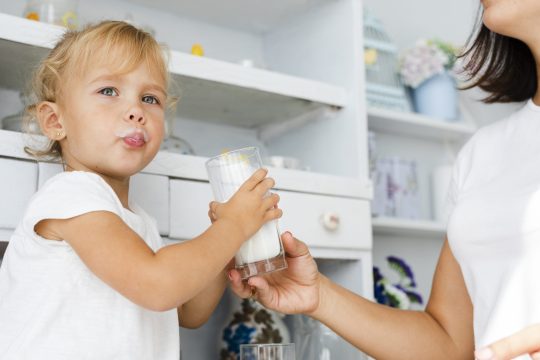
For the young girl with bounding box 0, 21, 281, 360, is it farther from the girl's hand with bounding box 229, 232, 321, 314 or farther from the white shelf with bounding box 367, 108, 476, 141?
the white shelf with bounding box 367, 108, 476, 141

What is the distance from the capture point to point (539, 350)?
3.26ft

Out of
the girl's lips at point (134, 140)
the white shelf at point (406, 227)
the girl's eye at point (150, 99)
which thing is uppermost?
the girl's eye at point (150, 99)

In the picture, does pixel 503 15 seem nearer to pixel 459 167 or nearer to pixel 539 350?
pixel 459 167

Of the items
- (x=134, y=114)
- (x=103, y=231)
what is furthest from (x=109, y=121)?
(x=103, y=231)

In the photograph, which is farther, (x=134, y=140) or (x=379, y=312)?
(x=379, y=312)

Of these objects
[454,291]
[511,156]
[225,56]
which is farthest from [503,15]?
[225,56]

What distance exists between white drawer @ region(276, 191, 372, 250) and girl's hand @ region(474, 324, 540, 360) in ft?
2.48

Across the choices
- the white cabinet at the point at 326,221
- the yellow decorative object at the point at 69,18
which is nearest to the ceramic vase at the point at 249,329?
the white cabinet at the point at 326,221

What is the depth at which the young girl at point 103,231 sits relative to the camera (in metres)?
1.04

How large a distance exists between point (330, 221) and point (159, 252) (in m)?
0.75

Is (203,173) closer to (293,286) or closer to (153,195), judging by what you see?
(153,195)

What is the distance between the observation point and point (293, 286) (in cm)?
130

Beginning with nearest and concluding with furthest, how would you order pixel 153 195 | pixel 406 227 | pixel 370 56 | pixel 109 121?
pixel 109 121
pixel 153 195
pixel 406 227
pixel 370 56

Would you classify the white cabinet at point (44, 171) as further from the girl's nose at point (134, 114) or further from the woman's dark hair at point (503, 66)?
the woman's dark hair at point (503, 66)
